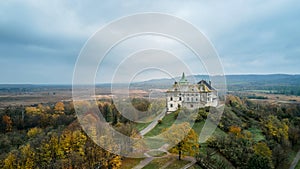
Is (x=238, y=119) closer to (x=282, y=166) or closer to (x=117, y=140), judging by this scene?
(x=282, y=166)

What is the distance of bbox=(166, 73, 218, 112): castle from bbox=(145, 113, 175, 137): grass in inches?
108

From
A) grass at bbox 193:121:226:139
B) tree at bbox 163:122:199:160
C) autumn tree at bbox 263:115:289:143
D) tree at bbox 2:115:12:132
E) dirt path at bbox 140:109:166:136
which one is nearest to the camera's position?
tree at bbox 163:122:199:160

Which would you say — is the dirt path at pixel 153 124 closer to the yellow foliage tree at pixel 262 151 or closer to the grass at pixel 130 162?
the grass at pixel 130 162

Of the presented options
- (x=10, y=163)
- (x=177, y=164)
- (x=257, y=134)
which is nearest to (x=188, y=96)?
(x=257, y=134)

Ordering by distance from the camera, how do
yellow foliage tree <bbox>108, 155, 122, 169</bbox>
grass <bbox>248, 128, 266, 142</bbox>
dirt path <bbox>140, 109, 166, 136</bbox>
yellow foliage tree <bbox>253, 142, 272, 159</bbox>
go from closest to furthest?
yellow foliage tree <bbox>108, 155, 122, 169</bbox> < yellow foliage tree <bbox>253, 142, 272, 159</bbox> < dirt path <bbox>140, 109, 166, 136</bbox> < grass <bbox>248, 128, 266, 142</bbox>

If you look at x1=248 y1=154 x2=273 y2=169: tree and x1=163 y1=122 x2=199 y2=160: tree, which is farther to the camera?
x1=248 y1=154 x2=273 y2=169: tree

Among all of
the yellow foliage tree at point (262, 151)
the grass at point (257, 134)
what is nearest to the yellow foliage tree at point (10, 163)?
the yellow foliage tree at point (262, 151)

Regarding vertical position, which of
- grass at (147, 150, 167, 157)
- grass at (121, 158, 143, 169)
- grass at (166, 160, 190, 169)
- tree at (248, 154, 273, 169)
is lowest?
tree at (248, 154, 273, 169)

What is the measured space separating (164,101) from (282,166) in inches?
928

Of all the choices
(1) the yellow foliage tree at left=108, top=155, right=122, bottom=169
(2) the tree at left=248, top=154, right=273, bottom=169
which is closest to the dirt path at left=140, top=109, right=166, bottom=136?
(1) the yellow foliage tree at left=108, top=155, right=122, bottom=169

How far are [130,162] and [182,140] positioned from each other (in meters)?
5.76

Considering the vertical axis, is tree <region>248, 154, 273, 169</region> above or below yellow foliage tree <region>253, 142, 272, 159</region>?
below

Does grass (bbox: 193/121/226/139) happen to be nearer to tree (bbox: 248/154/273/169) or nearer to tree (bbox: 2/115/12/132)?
tree (bbox: 248/154/273/169)

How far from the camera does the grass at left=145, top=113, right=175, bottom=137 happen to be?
32.7 meters
